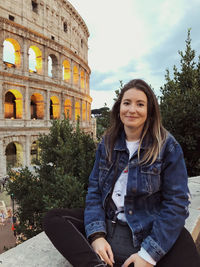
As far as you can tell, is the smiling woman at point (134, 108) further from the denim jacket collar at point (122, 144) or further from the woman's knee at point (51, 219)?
the woman's knee at point (51, 219)

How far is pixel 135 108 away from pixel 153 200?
2.79 ft

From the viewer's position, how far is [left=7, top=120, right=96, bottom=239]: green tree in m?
3.51

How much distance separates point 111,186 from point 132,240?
484mm

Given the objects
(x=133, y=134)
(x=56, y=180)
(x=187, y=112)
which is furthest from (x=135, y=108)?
(x=187, y=112)

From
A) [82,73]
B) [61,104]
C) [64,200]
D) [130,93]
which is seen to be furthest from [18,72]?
[130,93]

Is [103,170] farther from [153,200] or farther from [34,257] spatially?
[34,257]

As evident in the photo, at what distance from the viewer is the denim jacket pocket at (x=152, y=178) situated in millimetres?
1690

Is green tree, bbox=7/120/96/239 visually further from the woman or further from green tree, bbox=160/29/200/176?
green tree, bbox=160/29/200/176

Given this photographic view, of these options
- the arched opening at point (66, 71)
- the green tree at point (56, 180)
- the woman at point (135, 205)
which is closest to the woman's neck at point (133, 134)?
the woman at point (135, 205)

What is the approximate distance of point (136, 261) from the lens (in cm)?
147

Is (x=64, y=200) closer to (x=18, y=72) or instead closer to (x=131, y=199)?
(x=131, y=199)

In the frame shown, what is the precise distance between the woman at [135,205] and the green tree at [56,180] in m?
1.61

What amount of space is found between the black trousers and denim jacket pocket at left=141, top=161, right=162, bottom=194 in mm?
450

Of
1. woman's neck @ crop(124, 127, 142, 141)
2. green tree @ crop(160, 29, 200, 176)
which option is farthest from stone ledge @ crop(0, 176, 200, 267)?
green tree @ crop(160, 29, 200, 176)
